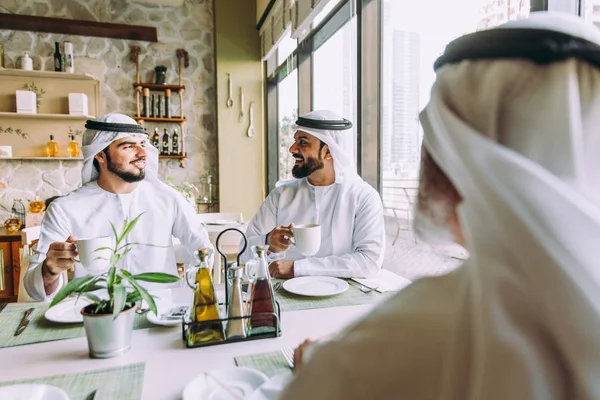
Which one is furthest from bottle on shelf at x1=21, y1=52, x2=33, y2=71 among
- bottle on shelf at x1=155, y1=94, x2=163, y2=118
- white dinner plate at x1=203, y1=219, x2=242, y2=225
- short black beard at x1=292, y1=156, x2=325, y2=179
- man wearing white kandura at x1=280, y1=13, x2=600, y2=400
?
man wearing white kandura at x1=280, y1=13, x2=600, y2=400

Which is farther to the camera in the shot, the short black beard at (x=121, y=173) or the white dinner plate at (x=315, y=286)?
the short black beard at (x=121, y=173)

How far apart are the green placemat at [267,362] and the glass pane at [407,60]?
923 mm

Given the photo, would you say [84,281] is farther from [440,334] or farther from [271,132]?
[271,132]

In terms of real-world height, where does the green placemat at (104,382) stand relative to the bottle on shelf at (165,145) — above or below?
below

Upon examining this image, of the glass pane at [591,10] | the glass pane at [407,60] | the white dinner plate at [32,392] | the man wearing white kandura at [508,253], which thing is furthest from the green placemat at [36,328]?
the glass pane at [591,10]

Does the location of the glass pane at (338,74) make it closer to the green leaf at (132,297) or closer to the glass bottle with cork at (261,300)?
the glass bottle with cork at (261,300)

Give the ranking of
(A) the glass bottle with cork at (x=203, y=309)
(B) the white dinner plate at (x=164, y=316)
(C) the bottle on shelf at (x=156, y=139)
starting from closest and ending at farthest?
1. (A) the glass bottle with cork at (x=203, y=309)
2. (B) the white dinner plate at (x=164, y=316)
3. (C) the bottle on shelf at (x=156, y=139)

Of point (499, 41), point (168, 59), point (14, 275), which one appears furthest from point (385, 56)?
point (14, 275)

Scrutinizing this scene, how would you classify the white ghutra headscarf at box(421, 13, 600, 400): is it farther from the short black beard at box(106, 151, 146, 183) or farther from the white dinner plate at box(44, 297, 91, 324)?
the short black beard at box(106, 151, 146, 183)

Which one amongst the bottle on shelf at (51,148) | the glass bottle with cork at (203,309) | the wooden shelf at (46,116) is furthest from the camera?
the bottle on shelf at (51,148)

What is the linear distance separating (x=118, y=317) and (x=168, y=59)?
Answer: 13.1 ft

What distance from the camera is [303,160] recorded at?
222cm

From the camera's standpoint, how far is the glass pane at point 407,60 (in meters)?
1.60

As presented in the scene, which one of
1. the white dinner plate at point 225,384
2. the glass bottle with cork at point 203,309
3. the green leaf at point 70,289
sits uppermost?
the green leaf at point 70,289
